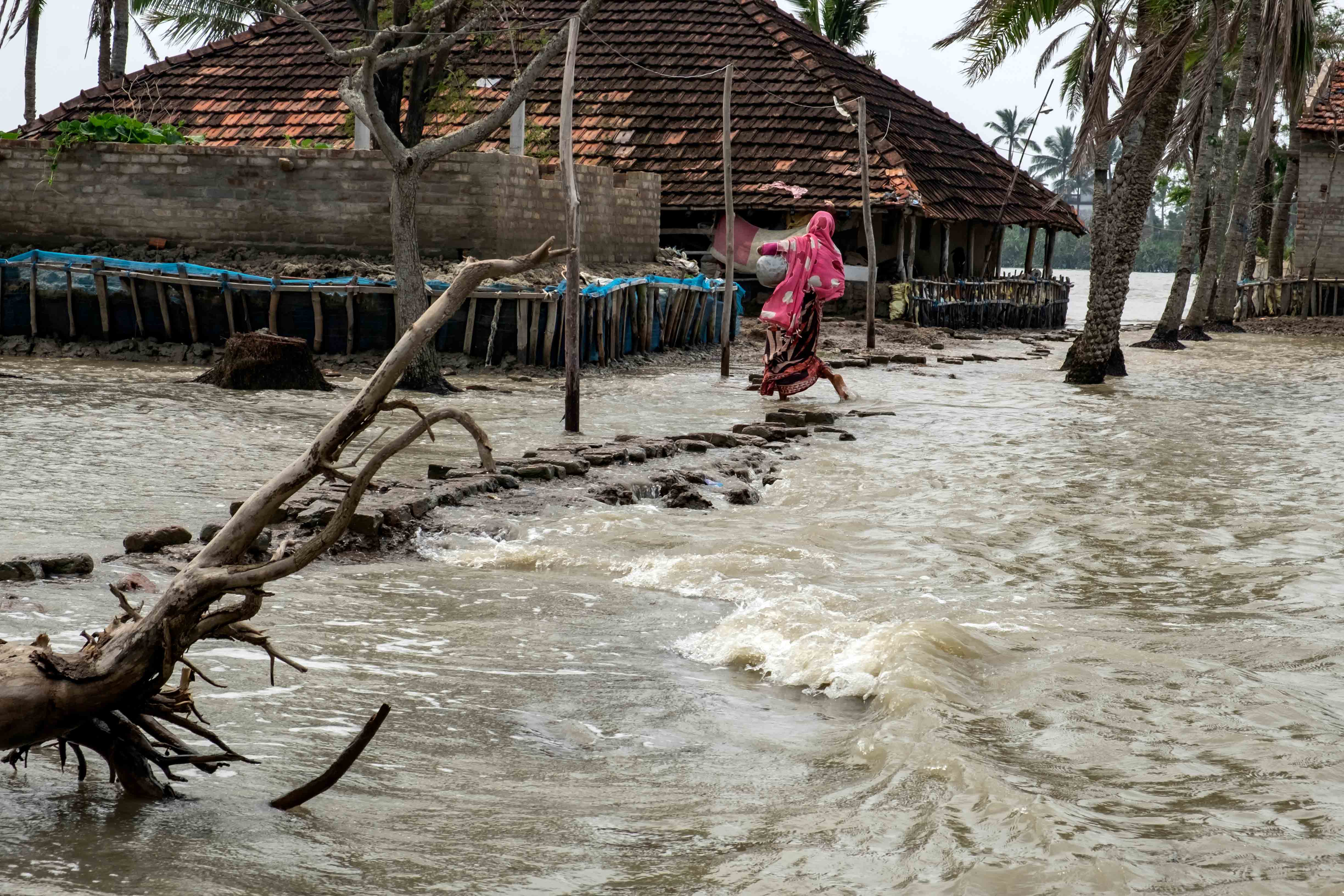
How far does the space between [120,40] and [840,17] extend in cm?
1658

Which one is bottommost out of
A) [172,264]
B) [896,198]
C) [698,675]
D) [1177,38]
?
[698,675]

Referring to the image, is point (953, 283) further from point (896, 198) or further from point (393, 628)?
point (393, 628)

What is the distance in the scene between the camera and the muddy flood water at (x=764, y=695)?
3.26 meters

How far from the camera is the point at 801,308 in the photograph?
43.9 feet

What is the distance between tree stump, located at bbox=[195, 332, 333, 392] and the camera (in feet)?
43.7

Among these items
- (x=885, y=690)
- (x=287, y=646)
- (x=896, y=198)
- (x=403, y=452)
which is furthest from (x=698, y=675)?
(x=896, y=198)

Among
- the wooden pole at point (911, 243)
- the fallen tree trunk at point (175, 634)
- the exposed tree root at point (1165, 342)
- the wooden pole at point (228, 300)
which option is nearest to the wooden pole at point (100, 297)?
the wooden pole at point (228, 300)

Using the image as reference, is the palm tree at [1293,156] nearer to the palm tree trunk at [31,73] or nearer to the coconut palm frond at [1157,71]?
the coconut palm frond at [1157,71]

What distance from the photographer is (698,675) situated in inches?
196

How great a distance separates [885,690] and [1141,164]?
13.5 m

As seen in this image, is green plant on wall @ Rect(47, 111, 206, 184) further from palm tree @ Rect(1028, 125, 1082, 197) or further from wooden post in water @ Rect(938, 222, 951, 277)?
palm tree @ Rect(1028, 125, 1082, 197)

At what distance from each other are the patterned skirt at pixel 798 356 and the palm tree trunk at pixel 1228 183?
43.8 feet

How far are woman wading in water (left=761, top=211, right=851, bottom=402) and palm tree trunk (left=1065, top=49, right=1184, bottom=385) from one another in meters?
4.62

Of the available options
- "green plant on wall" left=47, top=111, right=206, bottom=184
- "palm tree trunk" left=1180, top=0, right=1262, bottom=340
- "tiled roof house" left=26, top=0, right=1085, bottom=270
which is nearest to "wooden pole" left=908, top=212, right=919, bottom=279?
"tiled roof house" left=26, top=0, right=1085, bottom=270
